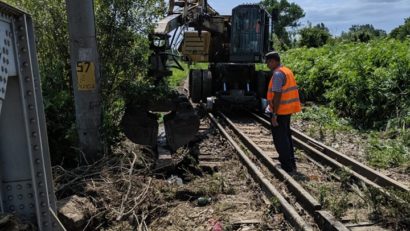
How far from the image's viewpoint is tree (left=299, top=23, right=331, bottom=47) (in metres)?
47.7

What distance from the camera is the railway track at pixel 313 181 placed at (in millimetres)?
5500

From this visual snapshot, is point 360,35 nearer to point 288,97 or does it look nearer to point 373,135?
point 373,135

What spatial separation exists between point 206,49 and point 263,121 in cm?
356

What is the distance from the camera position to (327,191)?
671 cm

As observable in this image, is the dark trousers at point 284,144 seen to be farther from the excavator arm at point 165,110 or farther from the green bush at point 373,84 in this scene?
the green bush at point 373,84

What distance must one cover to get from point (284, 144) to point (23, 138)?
579 cm

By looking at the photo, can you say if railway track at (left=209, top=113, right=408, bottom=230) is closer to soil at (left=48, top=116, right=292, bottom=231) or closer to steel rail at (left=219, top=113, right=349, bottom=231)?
steel rail at (left=219, top=113, right=349, bottom=231)

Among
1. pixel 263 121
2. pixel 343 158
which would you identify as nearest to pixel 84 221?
pixel 343 158

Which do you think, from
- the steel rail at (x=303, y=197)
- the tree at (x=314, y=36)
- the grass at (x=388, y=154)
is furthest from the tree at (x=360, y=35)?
the steel rail at (x=303, y=197)

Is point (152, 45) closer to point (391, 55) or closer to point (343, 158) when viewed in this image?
point (343, 158)

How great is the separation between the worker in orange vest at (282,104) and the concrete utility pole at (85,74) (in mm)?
2839

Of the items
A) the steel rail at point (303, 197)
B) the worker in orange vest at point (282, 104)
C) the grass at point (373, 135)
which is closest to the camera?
the steel rail at point (303, 197)

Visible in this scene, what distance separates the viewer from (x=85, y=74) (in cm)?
700

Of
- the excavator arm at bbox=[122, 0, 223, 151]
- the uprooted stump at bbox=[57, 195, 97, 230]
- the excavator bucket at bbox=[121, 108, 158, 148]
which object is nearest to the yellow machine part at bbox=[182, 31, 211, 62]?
the excavator arm at bbox=[122, 0, 223, 151]
